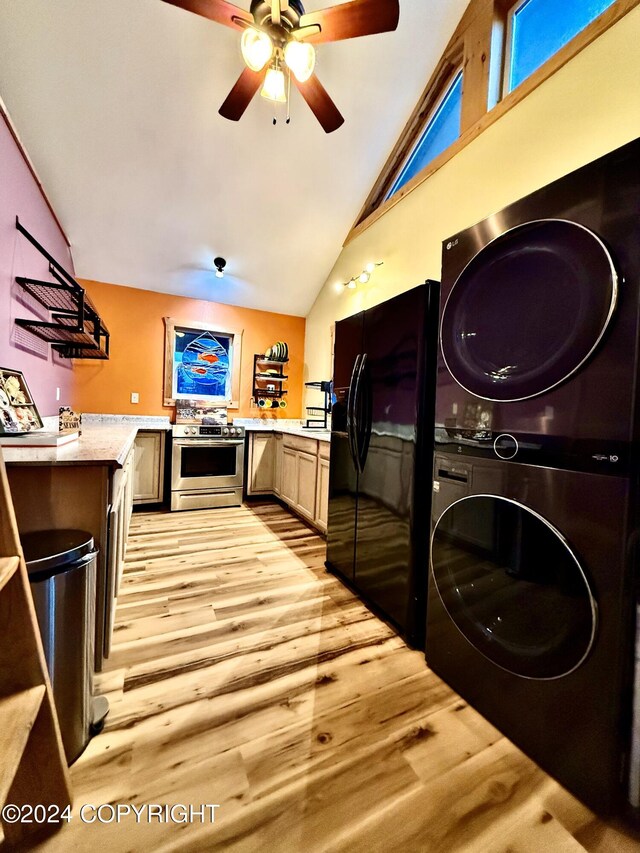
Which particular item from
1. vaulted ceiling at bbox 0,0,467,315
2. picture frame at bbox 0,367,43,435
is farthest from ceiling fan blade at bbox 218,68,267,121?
picture frame at bbox 0,367,43,435

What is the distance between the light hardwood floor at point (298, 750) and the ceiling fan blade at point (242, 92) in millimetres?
2981

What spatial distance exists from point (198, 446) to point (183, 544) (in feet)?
3.95

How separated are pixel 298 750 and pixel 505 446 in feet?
4.02

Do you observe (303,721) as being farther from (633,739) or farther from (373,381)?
(373,381)

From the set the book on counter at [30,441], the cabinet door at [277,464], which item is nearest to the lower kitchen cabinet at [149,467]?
the cabinet door at [277,464]

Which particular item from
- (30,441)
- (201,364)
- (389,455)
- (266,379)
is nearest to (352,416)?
(389,455)

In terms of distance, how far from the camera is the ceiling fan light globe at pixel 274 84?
1.98m

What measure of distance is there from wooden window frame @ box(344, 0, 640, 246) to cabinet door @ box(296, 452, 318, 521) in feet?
8.33

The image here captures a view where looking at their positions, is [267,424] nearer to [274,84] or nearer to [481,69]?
[274,84]

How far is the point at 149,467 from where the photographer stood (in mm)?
3609

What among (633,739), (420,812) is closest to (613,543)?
(633,739)

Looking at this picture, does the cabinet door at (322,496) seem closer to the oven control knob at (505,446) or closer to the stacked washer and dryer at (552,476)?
the stacked washer and dryer at (552,476)

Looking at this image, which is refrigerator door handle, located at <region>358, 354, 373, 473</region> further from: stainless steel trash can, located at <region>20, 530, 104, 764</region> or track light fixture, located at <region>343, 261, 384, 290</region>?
track light fixture, located at <region>343, 261, 384, 290</region>

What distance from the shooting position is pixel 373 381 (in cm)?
197
